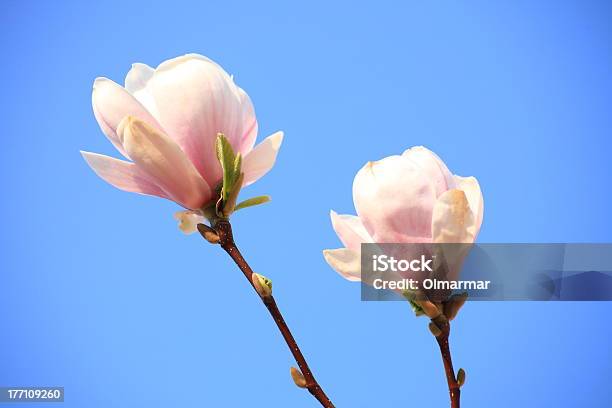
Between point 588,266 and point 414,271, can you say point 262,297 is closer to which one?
point 414,271

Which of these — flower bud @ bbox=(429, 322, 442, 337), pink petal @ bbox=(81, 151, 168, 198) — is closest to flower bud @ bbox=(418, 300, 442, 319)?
flower bud @ bbox=(429, 322, 442, 337)

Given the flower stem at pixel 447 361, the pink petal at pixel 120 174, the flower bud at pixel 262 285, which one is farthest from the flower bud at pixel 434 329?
the pink petal at pixel 120 174

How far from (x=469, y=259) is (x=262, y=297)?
0.16 metres

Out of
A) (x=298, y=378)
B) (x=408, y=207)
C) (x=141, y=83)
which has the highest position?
(x=141, y=83)

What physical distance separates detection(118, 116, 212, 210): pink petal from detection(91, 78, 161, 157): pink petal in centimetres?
2

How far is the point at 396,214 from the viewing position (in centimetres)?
49

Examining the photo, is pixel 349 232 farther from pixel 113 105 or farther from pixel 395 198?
pixel 113 105

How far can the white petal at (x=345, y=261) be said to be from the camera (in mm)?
501

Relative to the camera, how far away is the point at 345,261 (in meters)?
0.50

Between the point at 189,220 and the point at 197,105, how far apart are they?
10cm

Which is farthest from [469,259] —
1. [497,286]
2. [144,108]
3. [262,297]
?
[144,108]

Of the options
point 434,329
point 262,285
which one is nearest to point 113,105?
point 262,285

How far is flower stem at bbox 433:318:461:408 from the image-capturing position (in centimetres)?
49

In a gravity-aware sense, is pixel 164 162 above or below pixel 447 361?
above
